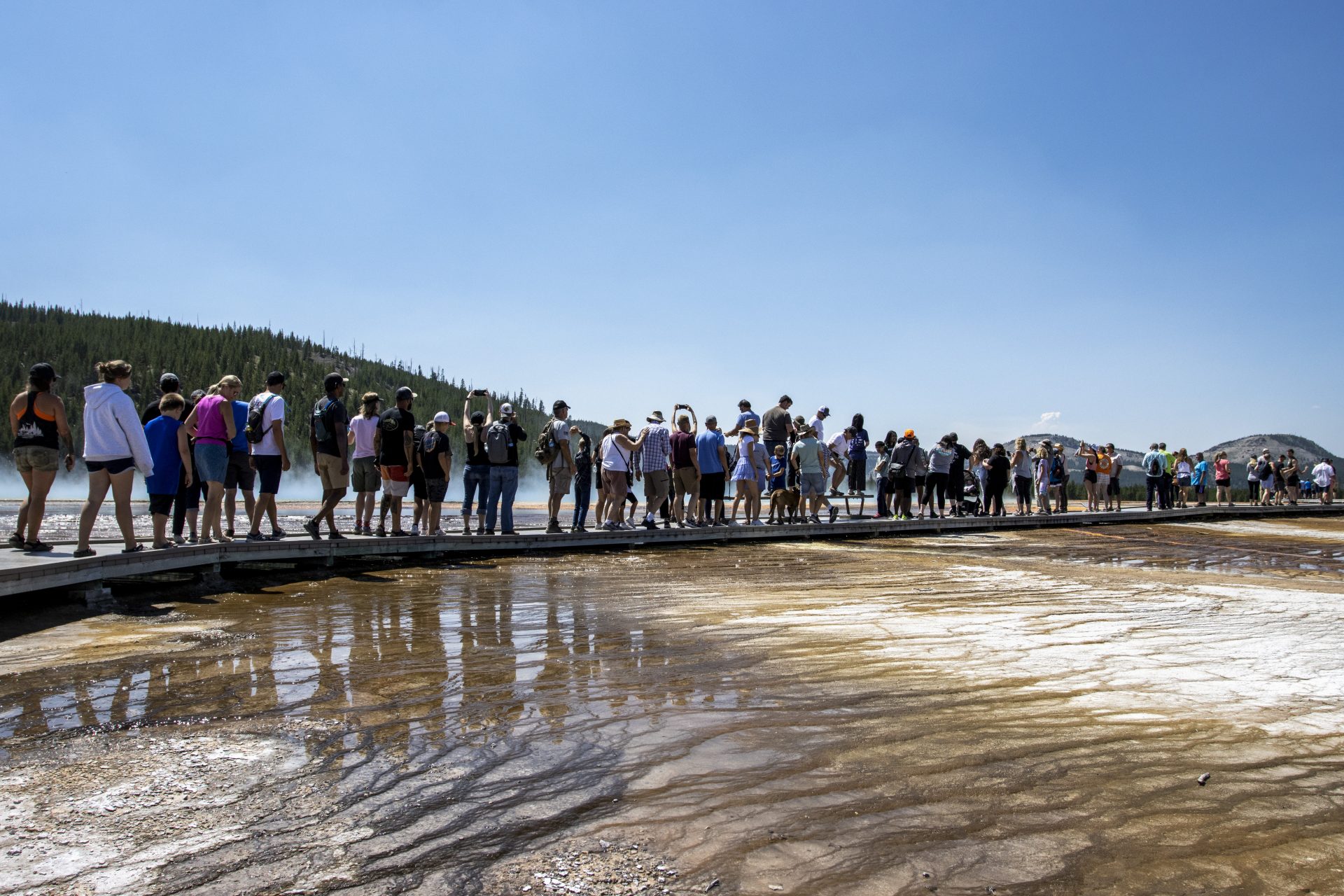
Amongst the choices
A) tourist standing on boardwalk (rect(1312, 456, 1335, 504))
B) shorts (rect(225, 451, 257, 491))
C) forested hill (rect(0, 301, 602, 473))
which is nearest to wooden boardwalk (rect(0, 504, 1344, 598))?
shorts (rect(225, 451, 257, 491))

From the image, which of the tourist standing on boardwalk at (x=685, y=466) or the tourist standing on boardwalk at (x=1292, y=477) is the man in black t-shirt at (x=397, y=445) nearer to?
the tourist standing on boardwalk at (x=685, y=466)

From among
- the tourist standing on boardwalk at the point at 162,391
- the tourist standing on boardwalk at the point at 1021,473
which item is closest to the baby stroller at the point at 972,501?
the tourist standing on boardwalk at the point at 1021,473

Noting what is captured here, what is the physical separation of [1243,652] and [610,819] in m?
4.50

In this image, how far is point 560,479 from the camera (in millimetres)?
13133

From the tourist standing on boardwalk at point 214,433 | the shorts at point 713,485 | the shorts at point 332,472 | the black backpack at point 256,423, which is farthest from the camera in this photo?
the shorts at point 713,485

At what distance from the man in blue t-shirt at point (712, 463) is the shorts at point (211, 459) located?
24.0ft

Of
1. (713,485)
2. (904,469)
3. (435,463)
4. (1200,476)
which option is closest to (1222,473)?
(1200,476)

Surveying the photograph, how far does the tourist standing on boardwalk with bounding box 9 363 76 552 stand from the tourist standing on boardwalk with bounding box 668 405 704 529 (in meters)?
8.17

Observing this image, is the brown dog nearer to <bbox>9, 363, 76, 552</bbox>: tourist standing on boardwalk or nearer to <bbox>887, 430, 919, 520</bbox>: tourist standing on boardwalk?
<bbox>887, 430, 919, 520</bbox>: tourist standing on boardwalk

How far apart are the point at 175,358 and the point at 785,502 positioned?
8618 centimetres

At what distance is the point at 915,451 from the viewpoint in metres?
18.0

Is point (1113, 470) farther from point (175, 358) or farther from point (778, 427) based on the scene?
point (175, 358)

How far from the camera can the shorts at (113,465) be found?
26.2 ft

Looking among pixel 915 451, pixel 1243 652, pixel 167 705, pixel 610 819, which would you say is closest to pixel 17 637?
pixel 167 705
